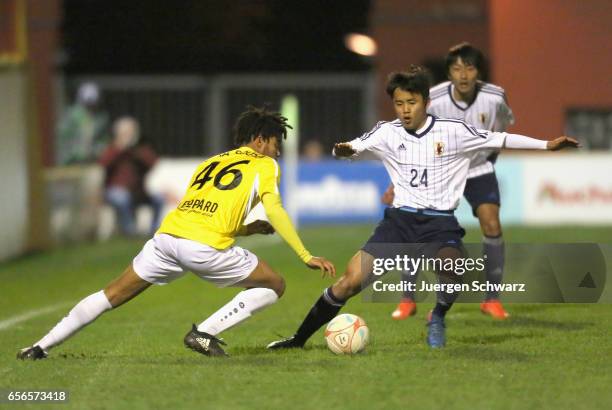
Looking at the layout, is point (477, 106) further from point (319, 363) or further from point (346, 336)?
point (319, 363)

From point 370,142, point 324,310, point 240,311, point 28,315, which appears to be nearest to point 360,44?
point 28,315

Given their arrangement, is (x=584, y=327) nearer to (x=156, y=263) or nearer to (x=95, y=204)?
(x=156, y=263)

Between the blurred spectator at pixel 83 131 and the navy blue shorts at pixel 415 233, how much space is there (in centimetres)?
2090

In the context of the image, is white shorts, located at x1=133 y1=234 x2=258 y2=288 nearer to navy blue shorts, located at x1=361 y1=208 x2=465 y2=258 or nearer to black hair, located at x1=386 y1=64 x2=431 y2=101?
navy blue shorts, located at x1=361 y1=208 x2=465 y2=258

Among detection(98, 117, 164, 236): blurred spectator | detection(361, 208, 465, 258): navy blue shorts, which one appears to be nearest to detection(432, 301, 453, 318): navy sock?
detection(361, 208, 465, 258): navy blue shorts

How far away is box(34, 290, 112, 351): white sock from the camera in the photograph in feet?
28.0

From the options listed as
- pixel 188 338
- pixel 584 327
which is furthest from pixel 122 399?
pixel 584 327

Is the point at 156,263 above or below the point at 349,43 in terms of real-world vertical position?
below

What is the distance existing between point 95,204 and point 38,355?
12.8 metres

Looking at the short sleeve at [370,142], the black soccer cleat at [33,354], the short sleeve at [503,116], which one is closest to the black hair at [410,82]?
the short sleeve at [370,142]

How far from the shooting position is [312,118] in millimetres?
31703

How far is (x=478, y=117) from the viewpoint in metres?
10.6

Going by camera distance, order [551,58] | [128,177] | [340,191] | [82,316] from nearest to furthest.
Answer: [82,316]
[128,177]
[340,191]
[551,58]

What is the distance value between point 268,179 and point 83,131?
22.8 m
